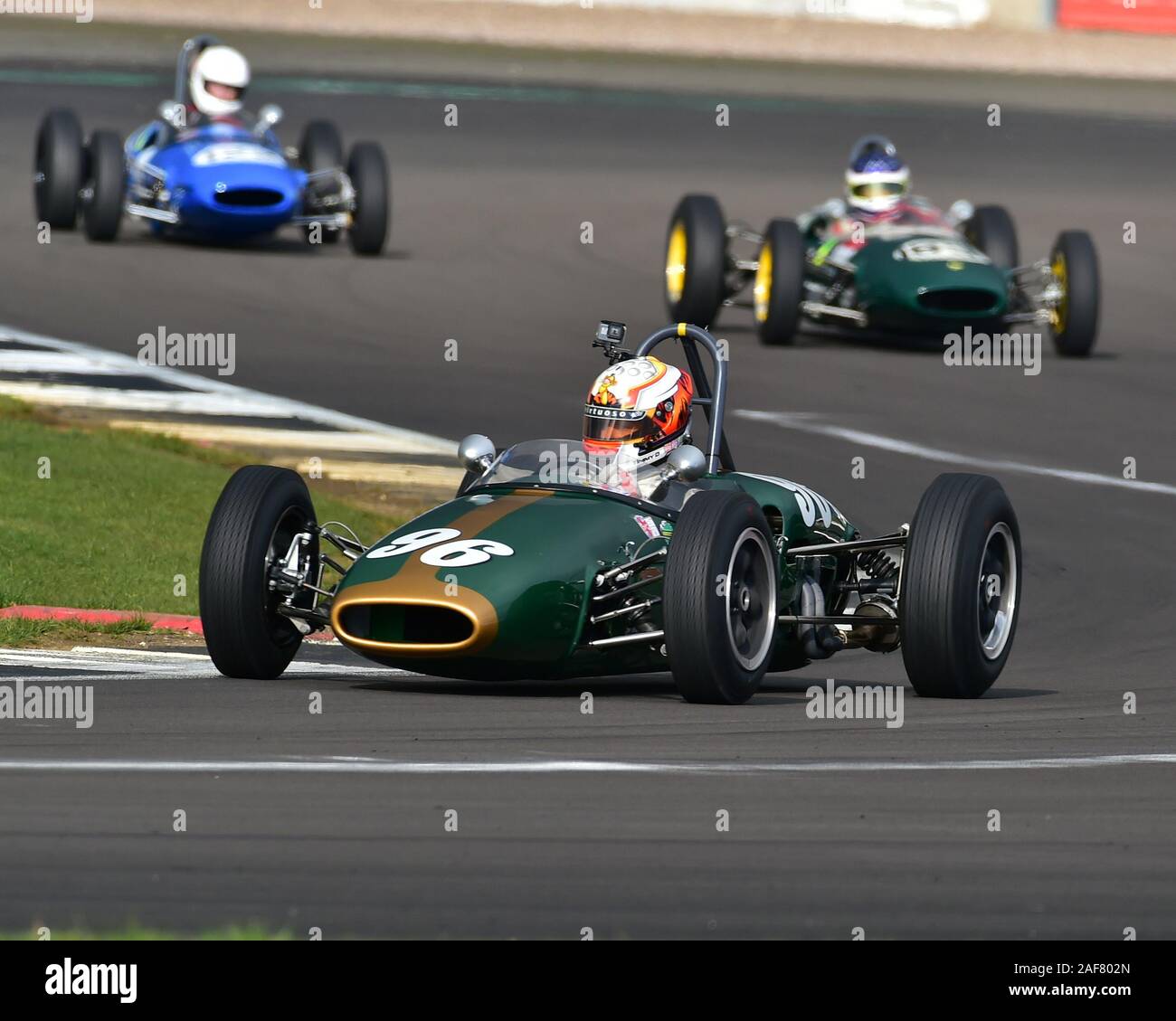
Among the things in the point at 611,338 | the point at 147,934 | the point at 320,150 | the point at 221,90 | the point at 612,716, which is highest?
the point at 221,90

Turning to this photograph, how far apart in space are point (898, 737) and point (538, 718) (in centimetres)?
127

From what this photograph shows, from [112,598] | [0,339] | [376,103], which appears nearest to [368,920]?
[112,598]

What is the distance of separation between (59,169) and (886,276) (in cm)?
797

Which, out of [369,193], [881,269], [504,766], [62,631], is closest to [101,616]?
[62,631]

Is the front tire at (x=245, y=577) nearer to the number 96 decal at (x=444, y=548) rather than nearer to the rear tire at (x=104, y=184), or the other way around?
the number 96 decal at (x=444, y=548)

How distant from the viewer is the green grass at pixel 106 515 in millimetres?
13258

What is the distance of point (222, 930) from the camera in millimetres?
6320

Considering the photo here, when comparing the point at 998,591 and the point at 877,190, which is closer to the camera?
the point at 998,591

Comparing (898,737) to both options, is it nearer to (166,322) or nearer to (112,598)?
(112,598)

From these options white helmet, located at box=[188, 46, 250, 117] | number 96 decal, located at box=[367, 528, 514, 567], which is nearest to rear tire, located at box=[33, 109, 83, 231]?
white helmet, located at box=[188, 46, 250, 117]

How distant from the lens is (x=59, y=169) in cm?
2503

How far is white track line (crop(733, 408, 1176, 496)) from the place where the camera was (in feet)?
57.4

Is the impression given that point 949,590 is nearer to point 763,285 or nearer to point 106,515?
point 106,515

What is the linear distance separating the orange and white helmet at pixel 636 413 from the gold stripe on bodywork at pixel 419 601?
141 centimetres
